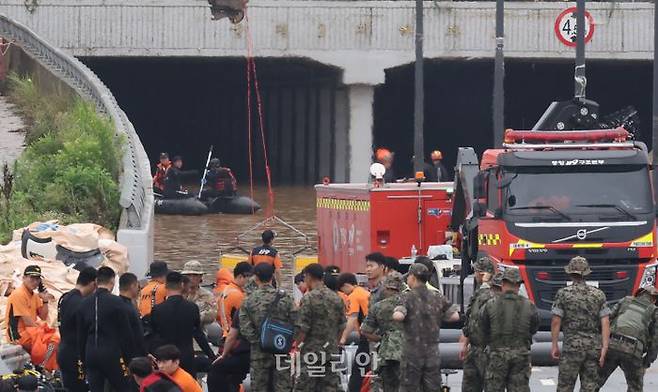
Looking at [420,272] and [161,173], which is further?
[161,173]

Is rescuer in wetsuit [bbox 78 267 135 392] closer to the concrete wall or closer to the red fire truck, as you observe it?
the red fire truck

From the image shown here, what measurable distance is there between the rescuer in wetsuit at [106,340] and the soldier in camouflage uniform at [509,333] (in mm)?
3357

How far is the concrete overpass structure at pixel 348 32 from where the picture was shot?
149ft

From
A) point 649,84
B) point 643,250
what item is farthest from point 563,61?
point 643,250

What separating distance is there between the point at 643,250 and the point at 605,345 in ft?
18.5

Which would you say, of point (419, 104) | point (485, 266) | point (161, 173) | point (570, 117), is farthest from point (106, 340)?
point (161, 173)

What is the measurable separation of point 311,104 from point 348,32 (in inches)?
286

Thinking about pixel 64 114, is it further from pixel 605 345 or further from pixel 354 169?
pixel 605 345

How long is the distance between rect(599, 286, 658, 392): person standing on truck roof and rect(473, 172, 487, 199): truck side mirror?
225 inches

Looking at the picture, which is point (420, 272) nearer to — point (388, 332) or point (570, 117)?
point (388, 332)

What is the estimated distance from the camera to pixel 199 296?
1784cm

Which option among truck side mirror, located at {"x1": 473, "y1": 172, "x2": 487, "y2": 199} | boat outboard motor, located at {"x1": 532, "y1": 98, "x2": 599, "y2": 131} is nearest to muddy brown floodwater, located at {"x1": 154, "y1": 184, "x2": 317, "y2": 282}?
boat outboard motor, located at {"x1": 532, "y1": 98, "x2": 599, "y2": 131}

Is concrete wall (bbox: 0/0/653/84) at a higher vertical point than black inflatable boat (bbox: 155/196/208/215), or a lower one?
higher

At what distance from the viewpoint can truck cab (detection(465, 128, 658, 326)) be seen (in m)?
21.4
